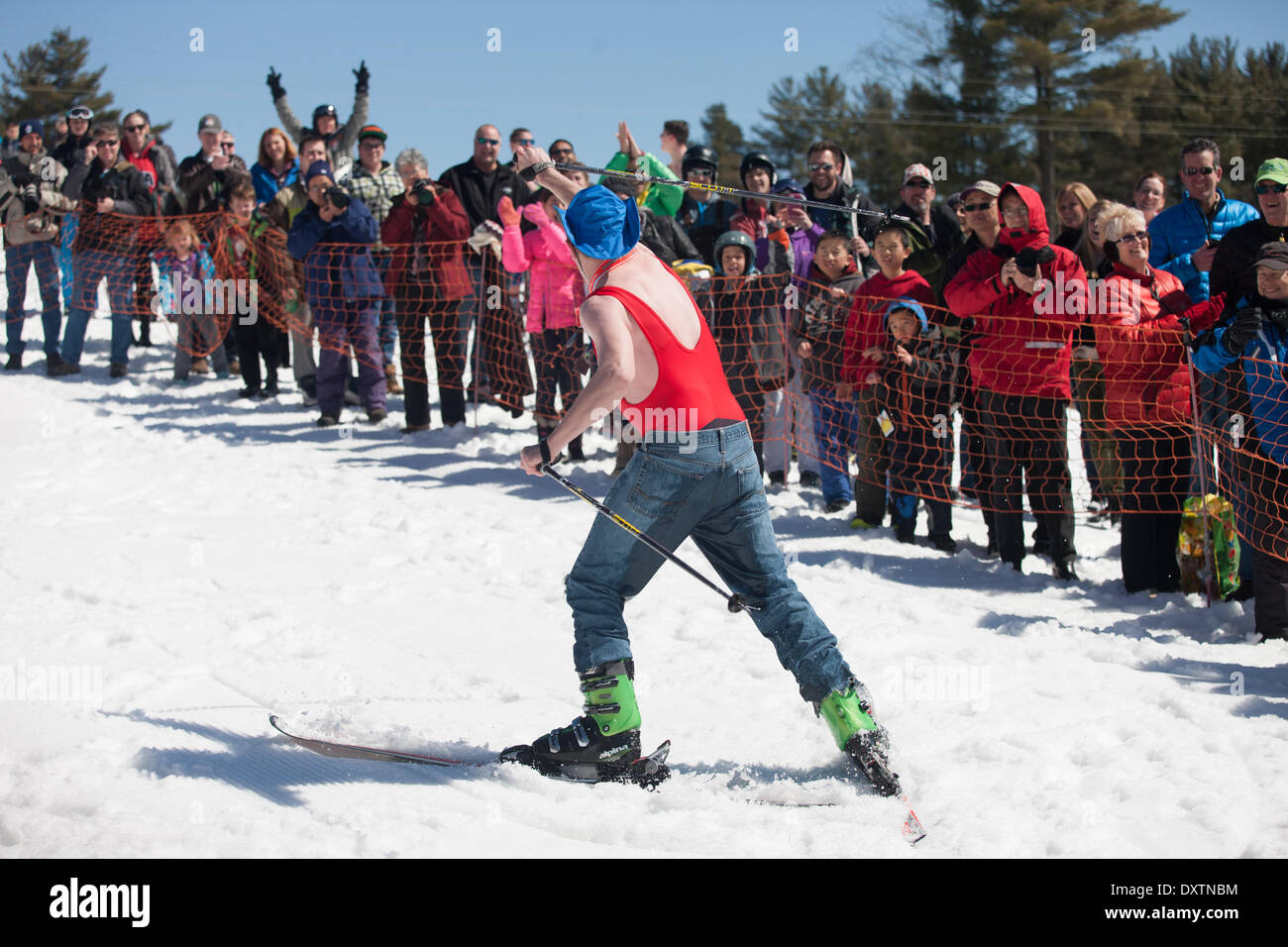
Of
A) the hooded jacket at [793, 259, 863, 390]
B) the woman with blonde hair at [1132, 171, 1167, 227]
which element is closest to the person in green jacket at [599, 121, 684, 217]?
the hooded jacket at [793, 259, 863, 390]

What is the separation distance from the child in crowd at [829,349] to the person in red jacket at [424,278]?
2970 mm

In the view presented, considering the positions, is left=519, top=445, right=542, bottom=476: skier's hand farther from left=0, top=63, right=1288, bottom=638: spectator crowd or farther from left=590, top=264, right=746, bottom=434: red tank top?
left=0, top=63, right=1288, bottom=638: spectator crowd

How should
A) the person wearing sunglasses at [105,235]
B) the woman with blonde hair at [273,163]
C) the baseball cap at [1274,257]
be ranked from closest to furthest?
the baseball cap at [1274,257], the woman with blonde hair at [273,163], the person wearing sunglasses at [105,235]

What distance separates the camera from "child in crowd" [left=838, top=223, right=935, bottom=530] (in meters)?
6.57

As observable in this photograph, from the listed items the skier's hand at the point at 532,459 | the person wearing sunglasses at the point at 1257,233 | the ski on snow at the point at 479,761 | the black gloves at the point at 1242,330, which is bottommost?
the ski on snow at the point at 479,761

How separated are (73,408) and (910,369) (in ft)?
25.1

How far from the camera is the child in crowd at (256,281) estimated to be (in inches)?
395

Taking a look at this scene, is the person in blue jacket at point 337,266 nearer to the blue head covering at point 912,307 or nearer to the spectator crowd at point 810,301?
the spectator crowd at point 810,301

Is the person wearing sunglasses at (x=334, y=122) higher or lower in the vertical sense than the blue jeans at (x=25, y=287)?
higher

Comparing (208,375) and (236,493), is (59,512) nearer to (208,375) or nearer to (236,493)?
(236,493)

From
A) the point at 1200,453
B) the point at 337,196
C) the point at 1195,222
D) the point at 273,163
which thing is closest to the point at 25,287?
the point at 273,163

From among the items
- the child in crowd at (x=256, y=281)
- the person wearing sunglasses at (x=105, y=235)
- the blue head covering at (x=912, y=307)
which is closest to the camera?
the blue head covering at (x=912, y=307)

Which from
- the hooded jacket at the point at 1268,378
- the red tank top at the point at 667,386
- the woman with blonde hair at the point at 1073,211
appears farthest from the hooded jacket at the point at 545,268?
the red tank top at the point at 667,386
